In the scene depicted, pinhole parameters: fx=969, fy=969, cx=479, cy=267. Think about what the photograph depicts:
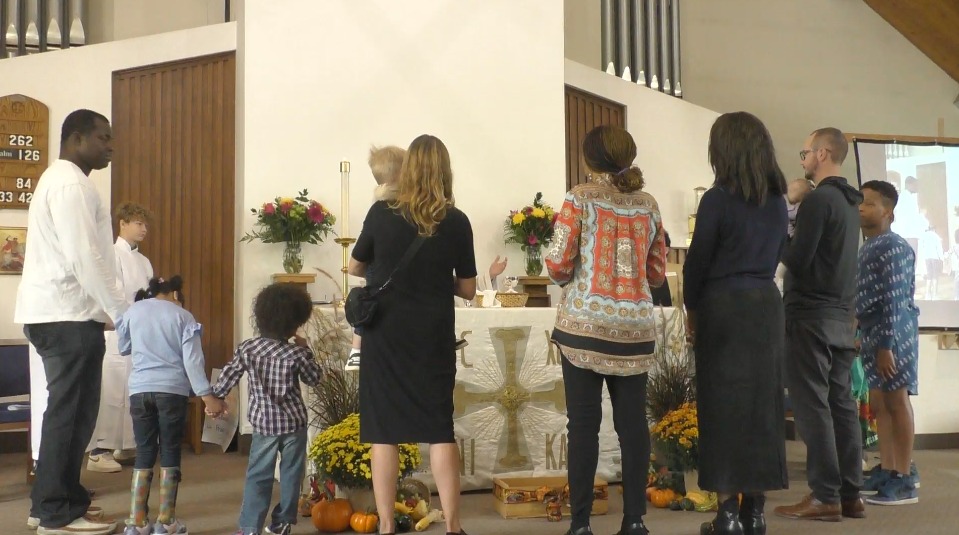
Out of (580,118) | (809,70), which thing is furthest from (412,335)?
(809,70)

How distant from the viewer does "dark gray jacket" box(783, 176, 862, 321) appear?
154 inches

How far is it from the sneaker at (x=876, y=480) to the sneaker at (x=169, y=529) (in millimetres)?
3046

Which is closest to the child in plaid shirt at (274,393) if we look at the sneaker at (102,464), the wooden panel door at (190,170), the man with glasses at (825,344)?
the man with glasses at (825,344)

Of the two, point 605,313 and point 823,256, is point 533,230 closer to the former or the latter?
point 823,256

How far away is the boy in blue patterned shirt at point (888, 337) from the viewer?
14.8ft

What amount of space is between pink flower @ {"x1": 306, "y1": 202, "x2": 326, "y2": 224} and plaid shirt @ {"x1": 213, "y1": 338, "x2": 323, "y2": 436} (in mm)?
2515

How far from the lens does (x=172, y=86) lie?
6734 mm

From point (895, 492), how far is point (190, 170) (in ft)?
15.9

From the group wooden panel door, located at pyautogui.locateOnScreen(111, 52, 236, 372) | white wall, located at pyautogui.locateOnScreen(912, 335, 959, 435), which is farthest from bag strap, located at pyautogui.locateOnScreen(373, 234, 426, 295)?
white wall, located at pyautogui.locateOnScreen(912, 335, 959, 435)

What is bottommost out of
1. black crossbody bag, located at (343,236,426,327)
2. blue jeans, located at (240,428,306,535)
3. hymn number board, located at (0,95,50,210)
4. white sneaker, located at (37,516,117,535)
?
white sneaker, located at (37,516,117,535)

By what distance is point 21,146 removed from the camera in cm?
634

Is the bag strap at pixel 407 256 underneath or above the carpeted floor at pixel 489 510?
above

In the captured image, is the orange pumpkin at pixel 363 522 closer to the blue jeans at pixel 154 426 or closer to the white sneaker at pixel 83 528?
the blue jeans at pixel 154 426

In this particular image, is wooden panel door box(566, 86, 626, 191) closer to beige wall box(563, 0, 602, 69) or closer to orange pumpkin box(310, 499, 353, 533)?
beige wall box(563, 0, 602, 69)
